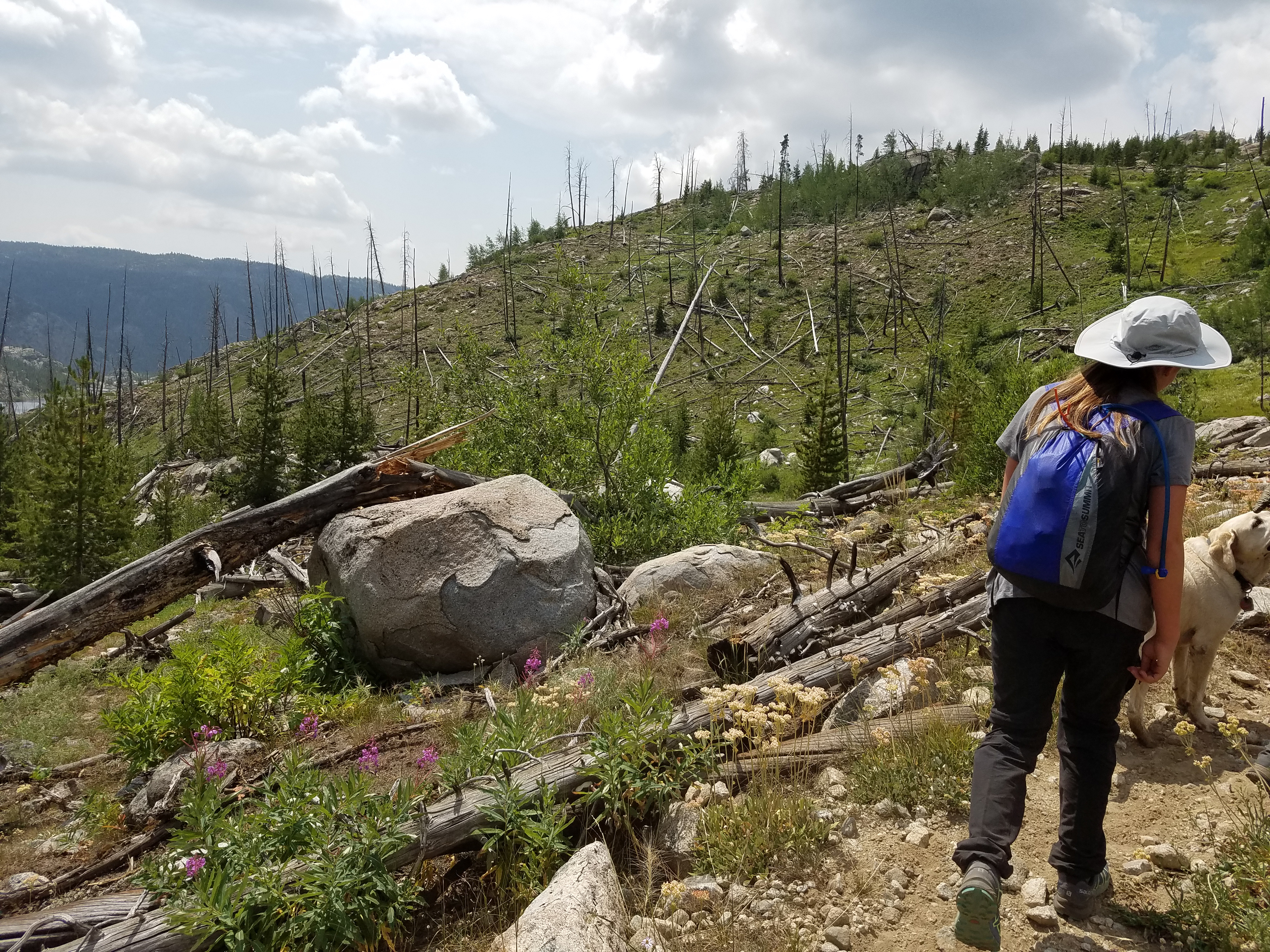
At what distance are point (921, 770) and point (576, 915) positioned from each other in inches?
82.9

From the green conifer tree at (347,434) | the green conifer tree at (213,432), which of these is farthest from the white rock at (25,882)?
the green conifer tree at (213,432)

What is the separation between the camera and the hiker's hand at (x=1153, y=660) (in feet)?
9.41

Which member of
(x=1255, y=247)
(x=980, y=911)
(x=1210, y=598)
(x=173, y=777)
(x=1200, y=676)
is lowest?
(x=173, y=777)

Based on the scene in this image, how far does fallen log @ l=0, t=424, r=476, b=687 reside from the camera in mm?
7176

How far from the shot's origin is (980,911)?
103 inches

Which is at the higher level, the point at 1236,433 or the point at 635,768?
the point at 1236,433

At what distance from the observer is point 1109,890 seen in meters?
3.20

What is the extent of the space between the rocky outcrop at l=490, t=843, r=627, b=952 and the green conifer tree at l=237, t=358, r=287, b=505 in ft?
92.6

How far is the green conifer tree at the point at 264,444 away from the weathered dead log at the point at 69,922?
27117mm

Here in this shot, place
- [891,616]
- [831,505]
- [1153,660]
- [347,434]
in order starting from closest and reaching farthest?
[1153,660] → [891,616] → [831,505] → [347,434]

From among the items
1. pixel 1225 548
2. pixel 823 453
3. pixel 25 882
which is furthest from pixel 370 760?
pixel 823 453

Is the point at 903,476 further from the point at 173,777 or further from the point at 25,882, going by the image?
the point at 25,882

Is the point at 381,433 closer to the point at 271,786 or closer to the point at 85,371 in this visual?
the point at 85,371

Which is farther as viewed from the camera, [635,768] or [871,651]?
[871,651]
